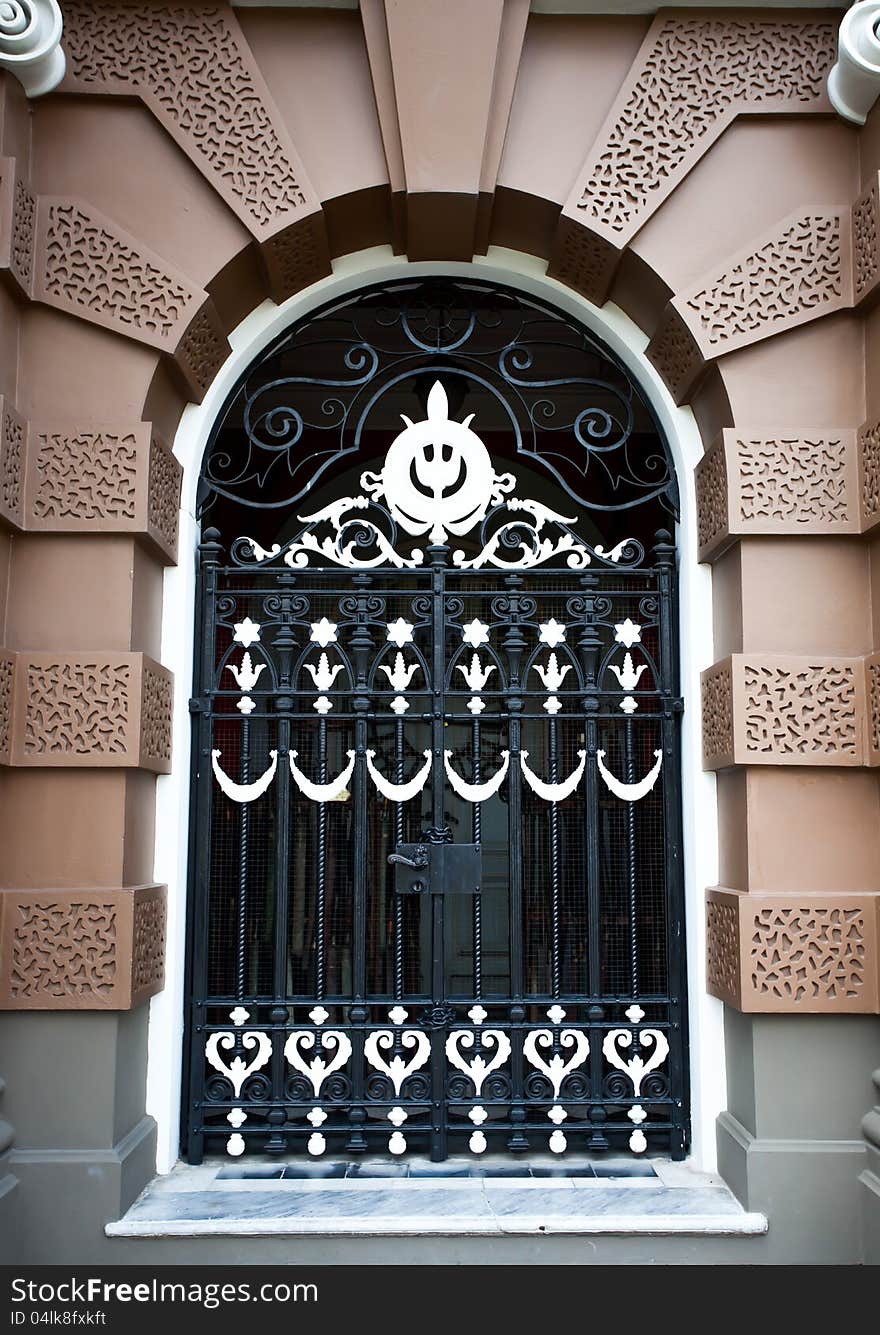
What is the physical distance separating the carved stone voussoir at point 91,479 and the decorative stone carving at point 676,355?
2038mm

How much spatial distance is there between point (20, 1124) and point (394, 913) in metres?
1.52

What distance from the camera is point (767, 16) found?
13.8 ft

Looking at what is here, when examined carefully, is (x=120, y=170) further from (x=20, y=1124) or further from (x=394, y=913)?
(x=20, y=1124)

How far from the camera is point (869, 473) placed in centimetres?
394

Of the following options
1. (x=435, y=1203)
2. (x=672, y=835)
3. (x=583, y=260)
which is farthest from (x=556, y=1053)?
(x=583, y=260)

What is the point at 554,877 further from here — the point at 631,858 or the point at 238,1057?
the point at 238,1057

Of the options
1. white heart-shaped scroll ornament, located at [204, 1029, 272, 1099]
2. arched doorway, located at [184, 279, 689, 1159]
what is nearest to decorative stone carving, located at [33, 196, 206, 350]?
arched doorway, located at [184, 279, 689, 1159]

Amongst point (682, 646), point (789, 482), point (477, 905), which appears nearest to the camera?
point (789, 482)

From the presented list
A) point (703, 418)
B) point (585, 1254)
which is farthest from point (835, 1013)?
point (703, 418)

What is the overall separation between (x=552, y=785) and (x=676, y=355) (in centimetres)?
179

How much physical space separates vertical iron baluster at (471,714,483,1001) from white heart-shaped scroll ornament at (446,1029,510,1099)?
145 mm

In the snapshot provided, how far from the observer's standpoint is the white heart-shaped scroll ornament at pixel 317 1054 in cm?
418

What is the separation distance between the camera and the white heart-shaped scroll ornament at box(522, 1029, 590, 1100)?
420 cm

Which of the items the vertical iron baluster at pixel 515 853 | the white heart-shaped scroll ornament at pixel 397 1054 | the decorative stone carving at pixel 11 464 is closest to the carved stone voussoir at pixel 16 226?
the decorative stone carving at pixel 11 464
